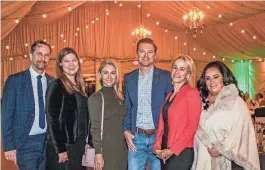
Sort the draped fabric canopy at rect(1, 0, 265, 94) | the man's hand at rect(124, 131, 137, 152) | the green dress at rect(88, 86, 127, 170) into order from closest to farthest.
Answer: the green dress at rect(88, 86, 127, 170) → the man's hand at rect(124, 131, 137, 152) → the draped fabric canopy at rect(1, 0, 265, 94)

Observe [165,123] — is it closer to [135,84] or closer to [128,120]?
[128,120]

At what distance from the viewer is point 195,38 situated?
Answer: 11.6 meters

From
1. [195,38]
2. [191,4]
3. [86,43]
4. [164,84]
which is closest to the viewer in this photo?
[164,84]

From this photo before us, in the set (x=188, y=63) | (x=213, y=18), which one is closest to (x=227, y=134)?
(x=188, y=63)

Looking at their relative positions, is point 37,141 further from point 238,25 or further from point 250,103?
point 250,103

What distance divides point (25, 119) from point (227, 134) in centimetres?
171

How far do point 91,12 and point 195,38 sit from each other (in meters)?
3.76

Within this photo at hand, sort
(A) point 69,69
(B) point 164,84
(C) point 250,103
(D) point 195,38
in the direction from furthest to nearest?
(D) point 195,38
(C) point 250,103
(B) point 164,84
(A) point 69,69

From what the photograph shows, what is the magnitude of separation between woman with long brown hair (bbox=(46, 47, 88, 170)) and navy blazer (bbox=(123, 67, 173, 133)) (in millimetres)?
430

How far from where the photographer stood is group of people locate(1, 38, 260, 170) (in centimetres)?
262

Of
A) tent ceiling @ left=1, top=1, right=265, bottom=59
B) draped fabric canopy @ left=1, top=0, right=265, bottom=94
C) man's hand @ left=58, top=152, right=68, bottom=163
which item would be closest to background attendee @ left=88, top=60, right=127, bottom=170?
man's hand @ left=58, top=152, right=68, bottom=163

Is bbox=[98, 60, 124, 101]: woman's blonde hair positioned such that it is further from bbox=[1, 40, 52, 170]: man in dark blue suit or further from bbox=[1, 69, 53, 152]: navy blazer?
bbox=[1, 69, 53, 152]: navy blazer

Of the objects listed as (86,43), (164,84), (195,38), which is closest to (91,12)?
(86,43)

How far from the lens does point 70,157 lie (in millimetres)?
2703
